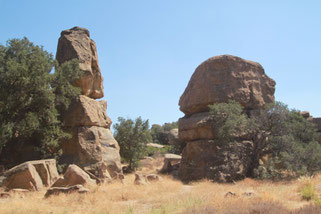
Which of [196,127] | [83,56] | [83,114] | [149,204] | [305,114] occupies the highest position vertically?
[83,56]

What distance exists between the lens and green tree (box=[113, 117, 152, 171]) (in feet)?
91.1

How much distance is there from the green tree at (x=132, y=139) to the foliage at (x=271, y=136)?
33.2 ft

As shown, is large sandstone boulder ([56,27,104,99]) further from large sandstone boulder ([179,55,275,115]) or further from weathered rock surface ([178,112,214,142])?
large sandstone boulder ([179,55,275,115])

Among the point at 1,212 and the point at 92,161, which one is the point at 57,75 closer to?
the point at 92,161

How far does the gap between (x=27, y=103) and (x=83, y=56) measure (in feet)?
17.2

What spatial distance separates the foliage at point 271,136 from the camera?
18419mm

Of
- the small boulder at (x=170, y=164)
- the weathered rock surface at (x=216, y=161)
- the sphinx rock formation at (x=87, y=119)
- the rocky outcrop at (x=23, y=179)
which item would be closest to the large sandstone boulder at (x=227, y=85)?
the weathered rock surface at (x=216, y=161)

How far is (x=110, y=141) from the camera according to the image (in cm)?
1877

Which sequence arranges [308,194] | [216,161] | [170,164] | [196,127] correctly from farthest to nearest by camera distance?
1. [170,164]
2. [196,127]
3. [216,161]
4. [308,194]

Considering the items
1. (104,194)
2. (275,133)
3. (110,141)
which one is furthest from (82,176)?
(275,133)

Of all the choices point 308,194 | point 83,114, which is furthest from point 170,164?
point 308,194

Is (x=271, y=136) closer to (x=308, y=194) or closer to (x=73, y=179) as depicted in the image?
(x=308, y=194)

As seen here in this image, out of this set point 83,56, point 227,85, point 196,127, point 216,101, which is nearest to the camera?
point 83,56

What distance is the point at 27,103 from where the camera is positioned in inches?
605
